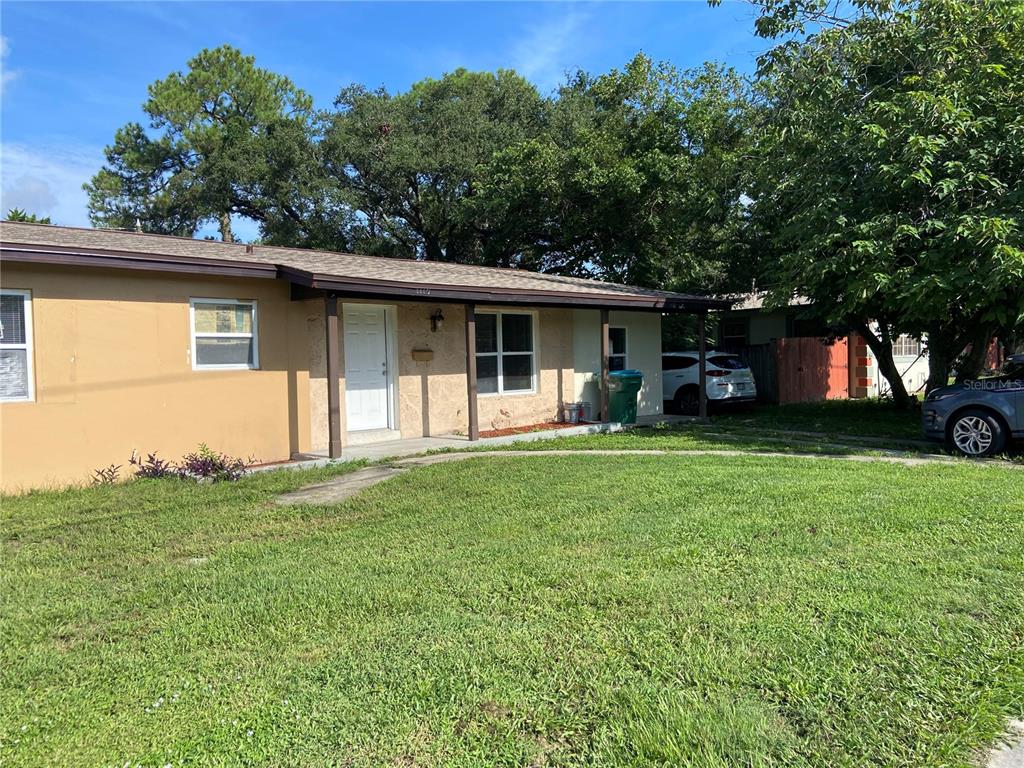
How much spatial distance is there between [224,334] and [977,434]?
11032 mm

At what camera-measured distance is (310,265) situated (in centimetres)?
1108

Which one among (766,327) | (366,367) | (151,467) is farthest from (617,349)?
(151,467)

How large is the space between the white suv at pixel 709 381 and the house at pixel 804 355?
1.63 metres

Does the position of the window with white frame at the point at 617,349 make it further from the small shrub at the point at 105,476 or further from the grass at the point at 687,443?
the small shrub at the point at 105,476

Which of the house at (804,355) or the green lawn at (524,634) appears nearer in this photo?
the green lawn at (524,634)

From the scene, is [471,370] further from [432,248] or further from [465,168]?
[432,248]

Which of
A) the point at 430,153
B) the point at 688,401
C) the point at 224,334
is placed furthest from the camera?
the point at 430,153

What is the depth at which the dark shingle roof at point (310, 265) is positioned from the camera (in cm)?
853

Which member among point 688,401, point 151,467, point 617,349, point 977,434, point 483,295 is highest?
point 483,295

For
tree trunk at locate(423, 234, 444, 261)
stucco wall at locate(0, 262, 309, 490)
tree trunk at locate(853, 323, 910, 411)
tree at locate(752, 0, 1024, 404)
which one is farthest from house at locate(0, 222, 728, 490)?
tree trunk at locate(423, 234, 444, 261)

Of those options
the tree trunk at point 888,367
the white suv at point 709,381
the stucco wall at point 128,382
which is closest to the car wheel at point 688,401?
the white suv at point 709,381

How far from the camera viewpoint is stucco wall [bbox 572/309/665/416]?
611 inches

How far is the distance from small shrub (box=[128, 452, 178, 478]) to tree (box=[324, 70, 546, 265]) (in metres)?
15.9

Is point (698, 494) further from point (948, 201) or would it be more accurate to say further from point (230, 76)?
point (230, 76)
